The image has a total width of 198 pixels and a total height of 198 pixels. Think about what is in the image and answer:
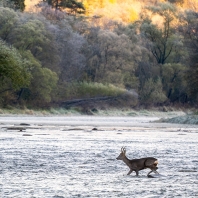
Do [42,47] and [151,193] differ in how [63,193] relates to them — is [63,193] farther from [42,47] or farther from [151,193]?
[42,47]

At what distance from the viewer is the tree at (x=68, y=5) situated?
11169 cm

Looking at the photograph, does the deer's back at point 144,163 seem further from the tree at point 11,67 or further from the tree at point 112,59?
the tree at point 112,59

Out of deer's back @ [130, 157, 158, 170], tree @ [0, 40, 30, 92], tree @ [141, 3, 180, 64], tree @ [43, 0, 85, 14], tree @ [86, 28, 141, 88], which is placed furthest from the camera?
tree @ [43, 0, 85, 14]

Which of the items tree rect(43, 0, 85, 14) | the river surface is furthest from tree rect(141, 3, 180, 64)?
the river surface

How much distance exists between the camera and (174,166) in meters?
22.3

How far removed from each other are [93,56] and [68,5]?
62.6ft

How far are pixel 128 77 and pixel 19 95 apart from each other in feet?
62.2

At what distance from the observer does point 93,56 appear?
3777 inches

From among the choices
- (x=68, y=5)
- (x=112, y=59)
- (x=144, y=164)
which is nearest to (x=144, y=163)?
(x=144, y=164)

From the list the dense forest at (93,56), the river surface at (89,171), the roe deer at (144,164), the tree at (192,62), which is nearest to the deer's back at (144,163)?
the roe deer at (144,164)

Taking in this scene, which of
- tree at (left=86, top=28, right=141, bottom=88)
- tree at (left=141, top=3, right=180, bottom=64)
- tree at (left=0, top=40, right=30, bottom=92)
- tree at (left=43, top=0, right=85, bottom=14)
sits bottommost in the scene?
tree at (left=0, top=40, right=30, bottom=92)

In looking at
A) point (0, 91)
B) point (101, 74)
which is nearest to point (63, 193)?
point (0, 91)

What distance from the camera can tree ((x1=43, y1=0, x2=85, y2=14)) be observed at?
11169 cm

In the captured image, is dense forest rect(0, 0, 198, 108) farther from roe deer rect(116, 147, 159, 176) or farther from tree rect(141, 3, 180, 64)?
roe deer rect(116, 147, 159, 176)
